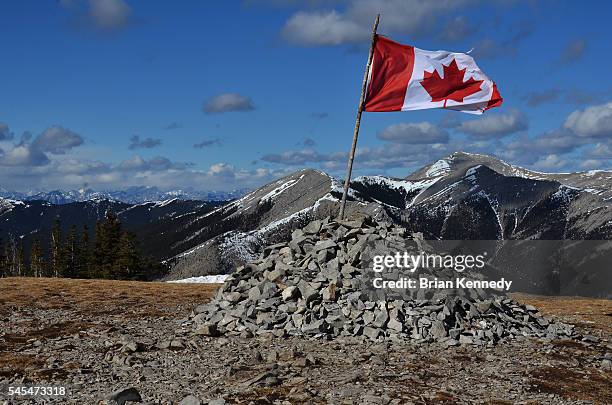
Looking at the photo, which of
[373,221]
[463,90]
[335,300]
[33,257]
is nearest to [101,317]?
[335,300]

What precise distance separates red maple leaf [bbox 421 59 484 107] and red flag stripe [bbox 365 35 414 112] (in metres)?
1.02

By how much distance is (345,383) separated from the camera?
14.5 meters

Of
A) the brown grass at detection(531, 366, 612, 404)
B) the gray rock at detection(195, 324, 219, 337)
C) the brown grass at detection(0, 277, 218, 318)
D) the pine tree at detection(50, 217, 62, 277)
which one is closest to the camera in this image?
the brown grass at detection(531, 366, 612, 404)

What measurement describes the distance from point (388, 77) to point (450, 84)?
2964mm

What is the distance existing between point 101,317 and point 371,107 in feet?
56.8

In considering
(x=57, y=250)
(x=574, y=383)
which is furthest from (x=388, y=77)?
(x=57, y=250)

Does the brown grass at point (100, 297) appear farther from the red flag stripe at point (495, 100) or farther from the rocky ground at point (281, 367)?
the red flag stripe at point (495, 100)

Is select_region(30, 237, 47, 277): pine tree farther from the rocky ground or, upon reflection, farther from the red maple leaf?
the red maple leaf

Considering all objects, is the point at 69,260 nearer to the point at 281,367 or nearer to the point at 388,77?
the point at 388,77

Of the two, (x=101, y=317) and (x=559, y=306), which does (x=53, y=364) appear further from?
(x=559, y=306)

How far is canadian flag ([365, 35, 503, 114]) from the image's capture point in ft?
77.3

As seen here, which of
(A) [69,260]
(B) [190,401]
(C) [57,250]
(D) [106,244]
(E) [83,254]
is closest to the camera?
(B) [190,401]

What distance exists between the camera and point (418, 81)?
23.6m

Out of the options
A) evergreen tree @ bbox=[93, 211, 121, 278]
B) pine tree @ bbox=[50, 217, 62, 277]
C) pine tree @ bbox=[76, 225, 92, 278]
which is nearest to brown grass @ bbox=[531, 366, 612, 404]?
evergreen tree @ bbox=[93, 211, 121, 278]
